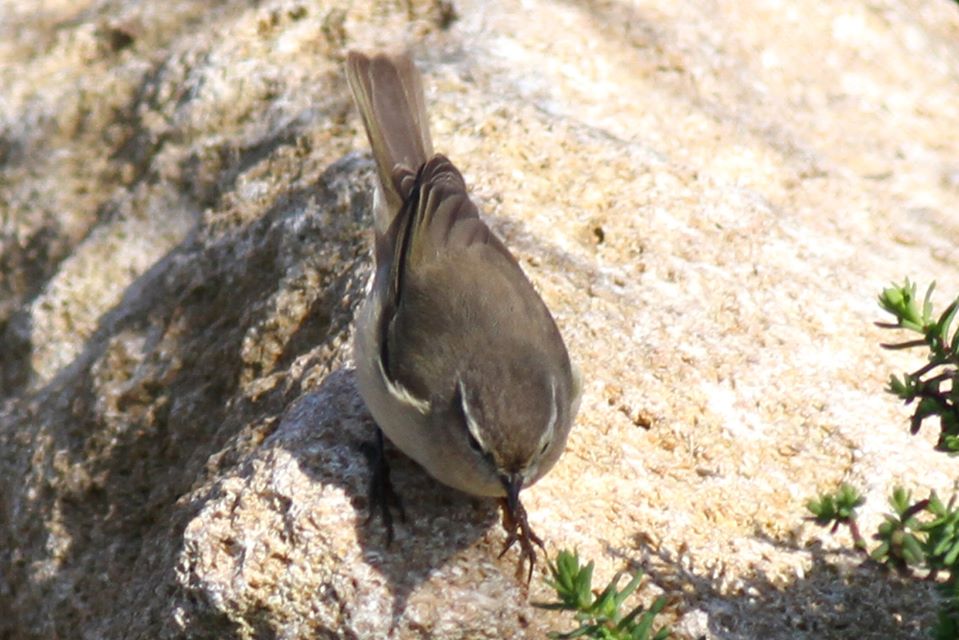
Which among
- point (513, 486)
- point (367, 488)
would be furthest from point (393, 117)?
point (513, 486)

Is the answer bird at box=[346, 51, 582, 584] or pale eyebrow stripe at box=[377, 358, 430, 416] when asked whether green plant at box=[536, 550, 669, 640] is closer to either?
bird at box=[346, 51, 582, 584]

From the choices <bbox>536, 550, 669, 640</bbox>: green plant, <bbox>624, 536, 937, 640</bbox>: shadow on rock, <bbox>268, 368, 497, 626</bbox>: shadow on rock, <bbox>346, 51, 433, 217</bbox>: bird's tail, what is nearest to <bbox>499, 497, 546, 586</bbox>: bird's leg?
<bbox>268, 368, 497, 626</bbox>: shadow on rock

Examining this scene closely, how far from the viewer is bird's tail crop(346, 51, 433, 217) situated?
5.06 m

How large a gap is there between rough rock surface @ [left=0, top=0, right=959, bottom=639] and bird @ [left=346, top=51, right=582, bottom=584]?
18cm

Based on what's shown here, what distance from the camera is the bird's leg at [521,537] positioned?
3.93 metres

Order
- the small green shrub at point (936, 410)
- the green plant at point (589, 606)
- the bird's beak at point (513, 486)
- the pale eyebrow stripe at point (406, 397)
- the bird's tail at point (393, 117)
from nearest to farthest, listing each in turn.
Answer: the green plant at point (589, 606) < the small green shrub at point (936, 410) < the bird's beak at point (513, 486) < the pale eyebrow stripe at point (406, 397) < the bird's tail at point (393, 117)

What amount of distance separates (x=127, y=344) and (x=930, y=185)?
12.0 ft

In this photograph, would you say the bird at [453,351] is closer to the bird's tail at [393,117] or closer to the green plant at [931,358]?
the bird's tail at [393,117]

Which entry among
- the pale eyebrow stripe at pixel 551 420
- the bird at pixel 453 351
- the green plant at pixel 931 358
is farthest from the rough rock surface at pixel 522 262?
the green plant at pixel 931 358

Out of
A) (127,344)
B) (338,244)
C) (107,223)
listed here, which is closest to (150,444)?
(127,344)

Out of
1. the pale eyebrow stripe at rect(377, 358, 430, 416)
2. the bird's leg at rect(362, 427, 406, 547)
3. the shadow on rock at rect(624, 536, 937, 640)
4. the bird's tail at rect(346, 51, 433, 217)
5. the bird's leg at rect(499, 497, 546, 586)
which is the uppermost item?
the bird's tail at rect(346, 51, 433, 217)

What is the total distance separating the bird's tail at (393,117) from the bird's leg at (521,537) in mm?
1492

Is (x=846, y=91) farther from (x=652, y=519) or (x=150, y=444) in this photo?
(x=150, y=444)

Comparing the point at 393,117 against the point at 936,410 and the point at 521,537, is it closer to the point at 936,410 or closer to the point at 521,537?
the point at 521,537
